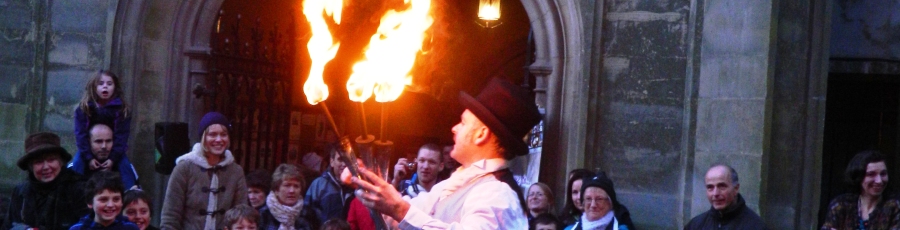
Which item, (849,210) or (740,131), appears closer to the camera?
(849,210)

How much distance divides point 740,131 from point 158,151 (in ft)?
13.7

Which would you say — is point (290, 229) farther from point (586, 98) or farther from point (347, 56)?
point (347, 56)

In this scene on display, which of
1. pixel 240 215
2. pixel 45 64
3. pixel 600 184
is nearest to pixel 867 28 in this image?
pixel 600 184

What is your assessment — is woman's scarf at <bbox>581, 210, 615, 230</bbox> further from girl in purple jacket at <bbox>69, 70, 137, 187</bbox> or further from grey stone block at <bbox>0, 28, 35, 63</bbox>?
grey stone block at <bbox>0, 28, 35, 63</bbox>

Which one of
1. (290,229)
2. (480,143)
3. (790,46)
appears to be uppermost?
(790,46)

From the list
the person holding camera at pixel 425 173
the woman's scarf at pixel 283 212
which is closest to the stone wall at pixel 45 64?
the woman's scarf at pixel 283 212

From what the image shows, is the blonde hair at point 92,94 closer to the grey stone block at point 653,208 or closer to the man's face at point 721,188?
the man's face at point 721,188

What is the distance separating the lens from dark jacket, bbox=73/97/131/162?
835 centimetres

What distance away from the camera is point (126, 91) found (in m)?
10.8

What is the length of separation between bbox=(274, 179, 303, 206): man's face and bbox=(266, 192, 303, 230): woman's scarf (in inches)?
1.0

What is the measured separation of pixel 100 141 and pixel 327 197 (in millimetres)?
1456

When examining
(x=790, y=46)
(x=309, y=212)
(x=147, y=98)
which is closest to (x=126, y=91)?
(x=147, y=98)

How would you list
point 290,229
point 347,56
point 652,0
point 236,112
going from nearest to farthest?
point 290,229
point 652,0
point 236,112
point 347,56

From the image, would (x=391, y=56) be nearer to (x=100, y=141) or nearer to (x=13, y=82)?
(x=100, y=141)
